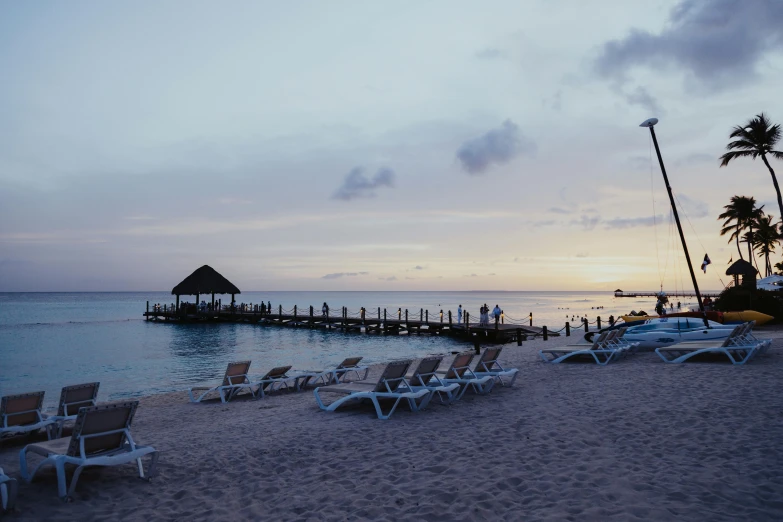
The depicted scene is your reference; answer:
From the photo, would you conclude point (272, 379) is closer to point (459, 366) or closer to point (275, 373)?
point (275, 373)

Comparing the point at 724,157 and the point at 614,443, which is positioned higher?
the point at 724,157

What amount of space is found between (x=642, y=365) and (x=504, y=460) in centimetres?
818

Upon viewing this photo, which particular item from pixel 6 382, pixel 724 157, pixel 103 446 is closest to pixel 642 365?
pixel 103 446

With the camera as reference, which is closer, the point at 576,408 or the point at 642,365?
the point at 576,408

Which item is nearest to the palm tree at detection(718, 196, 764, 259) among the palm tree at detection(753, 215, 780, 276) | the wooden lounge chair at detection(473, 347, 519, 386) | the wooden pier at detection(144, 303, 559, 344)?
the palm tree at detection(753, 215, 780, 276)

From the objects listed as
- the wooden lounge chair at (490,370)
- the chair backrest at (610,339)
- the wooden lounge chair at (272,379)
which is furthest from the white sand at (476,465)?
the chair backrest at (610,339)

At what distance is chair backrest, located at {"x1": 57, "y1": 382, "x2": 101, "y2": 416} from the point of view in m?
A: 7.88

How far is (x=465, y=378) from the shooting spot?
379 inches

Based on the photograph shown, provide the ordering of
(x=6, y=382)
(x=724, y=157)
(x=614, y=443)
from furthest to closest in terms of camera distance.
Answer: (x=724, y=157) → (x=6, y=382) → (x=614, y=443)

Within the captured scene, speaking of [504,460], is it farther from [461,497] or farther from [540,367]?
[540,367]

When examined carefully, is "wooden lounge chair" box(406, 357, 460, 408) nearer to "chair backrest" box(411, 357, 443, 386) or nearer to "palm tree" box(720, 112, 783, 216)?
"chair backrest" box(411, 357, 443, 386)

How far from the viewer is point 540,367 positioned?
1292cm

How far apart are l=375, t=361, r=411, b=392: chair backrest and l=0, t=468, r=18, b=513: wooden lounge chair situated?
187 inches

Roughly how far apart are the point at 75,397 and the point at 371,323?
35582 millimetres
